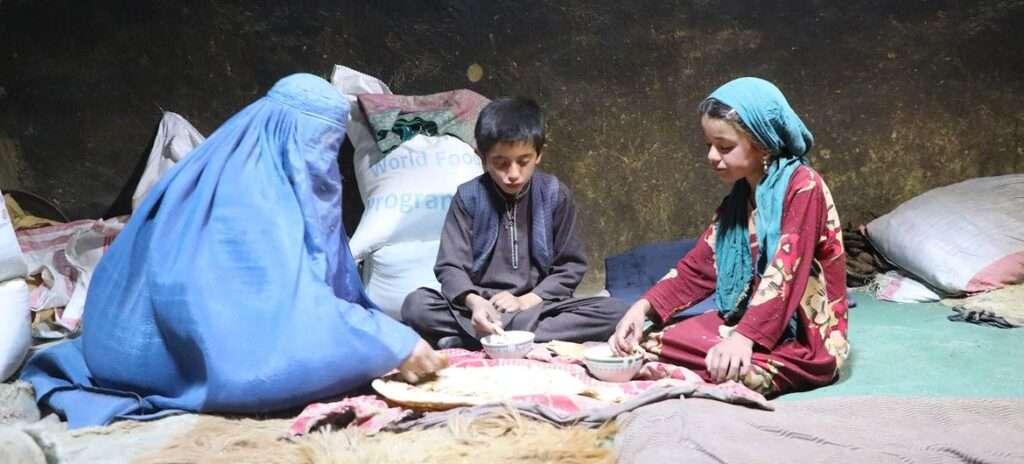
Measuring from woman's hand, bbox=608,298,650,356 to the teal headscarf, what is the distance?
10.2 inches

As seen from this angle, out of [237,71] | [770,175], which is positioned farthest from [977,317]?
[237,71]

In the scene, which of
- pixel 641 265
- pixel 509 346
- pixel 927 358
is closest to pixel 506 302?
pixel 509 346

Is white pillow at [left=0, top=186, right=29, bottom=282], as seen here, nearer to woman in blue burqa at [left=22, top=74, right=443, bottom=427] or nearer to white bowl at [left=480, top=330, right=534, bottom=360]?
woman in blue burqa at [left=22, top=74, right=443, bottom=427]

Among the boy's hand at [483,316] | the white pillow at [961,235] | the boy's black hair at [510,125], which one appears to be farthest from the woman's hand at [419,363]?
the white pillow at [961,235]

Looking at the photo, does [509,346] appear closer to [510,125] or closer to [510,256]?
[510,256]

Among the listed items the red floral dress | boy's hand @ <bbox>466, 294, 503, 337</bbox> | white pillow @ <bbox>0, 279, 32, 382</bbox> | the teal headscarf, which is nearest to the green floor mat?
the red floral dress

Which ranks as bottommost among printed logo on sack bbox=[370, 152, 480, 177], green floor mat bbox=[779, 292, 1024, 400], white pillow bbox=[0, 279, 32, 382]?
green floor mat bbox=[779, 292, 1024, 400]

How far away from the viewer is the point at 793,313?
8.00 ft

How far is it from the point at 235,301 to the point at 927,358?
212cm

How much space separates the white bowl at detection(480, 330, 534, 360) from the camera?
261cm

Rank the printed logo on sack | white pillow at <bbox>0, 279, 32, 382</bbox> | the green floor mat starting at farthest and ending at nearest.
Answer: the printed logo on sack
white pillow at <bbox>0, 279, 32, 382</bbox>
the green floor mat

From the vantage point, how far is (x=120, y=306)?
93.6 inches

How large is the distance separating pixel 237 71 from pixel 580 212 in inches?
71.9

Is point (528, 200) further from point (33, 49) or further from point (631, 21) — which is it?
point (33, 49)
